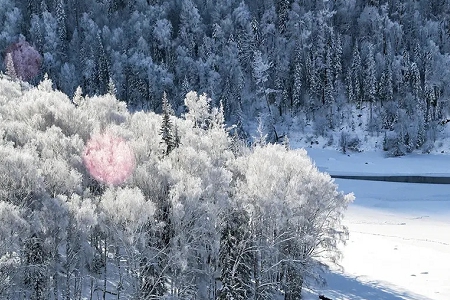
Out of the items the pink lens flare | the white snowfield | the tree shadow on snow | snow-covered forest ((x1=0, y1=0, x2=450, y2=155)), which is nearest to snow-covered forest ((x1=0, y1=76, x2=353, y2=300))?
the pink lens flare

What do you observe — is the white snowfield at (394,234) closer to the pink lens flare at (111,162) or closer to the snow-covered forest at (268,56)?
the snow-covered forest at (268,56)

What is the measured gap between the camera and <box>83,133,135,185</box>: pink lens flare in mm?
35812

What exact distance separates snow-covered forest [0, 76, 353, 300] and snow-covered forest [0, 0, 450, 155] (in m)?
63.9

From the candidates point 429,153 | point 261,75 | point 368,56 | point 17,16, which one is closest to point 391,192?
point 429,153

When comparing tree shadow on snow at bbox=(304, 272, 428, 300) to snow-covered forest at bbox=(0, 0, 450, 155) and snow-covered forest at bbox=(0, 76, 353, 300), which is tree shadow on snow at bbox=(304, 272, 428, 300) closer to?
snow-covered forest at bbox=(0, 76, 353, 300)

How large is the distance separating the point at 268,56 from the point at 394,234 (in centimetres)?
6977

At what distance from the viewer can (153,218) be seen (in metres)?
31.2

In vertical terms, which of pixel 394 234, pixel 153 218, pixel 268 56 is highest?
pixel 268 56

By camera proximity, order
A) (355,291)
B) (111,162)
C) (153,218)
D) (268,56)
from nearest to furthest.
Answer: (153,218) < (111,162) < (355,291) < (268,56)

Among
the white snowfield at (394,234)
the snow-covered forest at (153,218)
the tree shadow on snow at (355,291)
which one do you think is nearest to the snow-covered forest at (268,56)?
the white snowfield at (394,234)

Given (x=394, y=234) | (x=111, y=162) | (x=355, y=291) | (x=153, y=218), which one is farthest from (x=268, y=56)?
(x=153, y=218)

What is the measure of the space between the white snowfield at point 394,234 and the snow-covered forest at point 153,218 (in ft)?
21.1

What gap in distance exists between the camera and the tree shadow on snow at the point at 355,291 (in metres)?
39.8

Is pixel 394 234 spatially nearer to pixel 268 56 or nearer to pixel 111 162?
pixel 111 162
